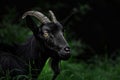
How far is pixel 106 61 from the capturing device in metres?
12.5

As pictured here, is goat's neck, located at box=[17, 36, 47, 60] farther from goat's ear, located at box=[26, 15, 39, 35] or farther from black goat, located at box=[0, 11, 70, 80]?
goat's ear, located at box=[26, 15, 39, 35]

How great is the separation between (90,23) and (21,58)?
24.1ft

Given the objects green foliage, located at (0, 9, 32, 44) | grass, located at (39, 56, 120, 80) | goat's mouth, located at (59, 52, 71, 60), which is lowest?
grass, located at (39, 56, 120, 80)

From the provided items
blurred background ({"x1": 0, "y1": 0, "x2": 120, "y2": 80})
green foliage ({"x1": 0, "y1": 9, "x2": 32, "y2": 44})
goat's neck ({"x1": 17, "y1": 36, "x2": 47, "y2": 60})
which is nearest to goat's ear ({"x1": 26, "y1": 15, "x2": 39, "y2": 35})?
goat's neck ({"x1": 17, "y1": 36, "x2": 47, "y2": 60})

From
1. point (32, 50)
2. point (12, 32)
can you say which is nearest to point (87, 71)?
point (12, 32)

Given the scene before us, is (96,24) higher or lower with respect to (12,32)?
lower

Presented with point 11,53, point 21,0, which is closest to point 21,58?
point 11,53

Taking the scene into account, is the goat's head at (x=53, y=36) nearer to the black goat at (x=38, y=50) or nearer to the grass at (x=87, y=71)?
the black goat at (x=38, y=50)

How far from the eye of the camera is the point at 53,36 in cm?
827

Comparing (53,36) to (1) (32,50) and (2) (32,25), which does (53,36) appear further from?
(1) (32,50)

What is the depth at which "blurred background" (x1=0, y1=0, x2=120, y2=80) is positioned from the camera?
1101 cm

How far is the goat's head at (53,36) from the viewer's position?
26.5 feet

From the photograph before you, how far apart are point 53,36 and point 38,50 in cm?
61

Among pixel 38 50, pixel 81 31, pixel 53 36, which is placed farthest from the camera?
pixel 81 31
